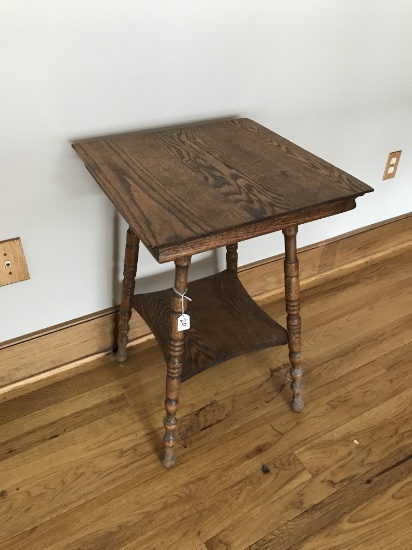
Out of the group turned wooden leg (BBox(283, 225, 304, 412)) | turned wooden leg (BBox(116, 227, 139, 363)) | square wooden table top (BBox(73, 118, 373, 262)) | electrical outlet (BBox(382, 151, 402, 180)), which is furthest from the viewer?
electrical outlet (BBox(382, 151, 402, 180))

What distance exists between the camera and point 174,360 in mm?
978

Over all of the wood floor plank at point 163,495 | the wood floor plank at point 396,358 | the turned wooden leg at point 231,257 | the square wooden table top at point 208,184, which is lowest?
the wood floor plank at point 163,495

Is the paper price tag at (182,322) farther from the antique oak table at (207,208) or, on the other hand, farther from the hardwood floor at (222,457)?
the hardwood floor at (222,457)

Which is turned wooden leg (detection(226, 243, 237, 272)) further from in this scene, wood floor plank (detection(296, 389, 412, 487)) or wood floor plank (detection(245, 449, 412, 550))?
wood floor plank (detection(245, 449, 412, 550))

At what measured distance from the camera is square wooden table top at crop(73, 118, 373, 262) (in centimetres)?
78

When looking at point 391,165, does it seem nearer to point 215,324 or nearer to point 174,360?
point 215,324

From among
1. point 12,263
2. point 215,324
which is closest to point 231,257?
point 215,324

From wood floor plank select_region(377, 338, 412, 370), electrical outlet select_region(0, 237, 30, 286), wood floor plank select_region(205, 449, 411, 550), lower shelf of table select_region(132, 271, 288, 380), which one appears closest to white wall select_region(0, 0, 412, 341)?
electrical outlet select_region(0, 237, 30, 286)

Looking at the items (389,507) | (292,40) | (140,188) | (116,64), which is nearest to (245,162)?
(140,188)

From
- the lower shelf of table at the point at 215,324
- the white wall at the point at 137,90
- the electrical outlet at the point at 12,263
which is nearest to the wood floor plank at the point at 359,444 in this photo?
the lower shelf of table at the point at 215,324

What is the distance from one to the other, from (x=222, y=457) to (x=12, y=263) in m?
0.66

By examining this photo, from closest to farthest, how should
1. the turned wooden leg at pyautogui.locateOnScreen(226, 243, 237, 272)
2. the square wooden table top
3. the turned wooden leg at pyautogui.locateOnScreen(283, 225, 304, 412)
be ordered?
the square wooden table top → the turned wooden leg at pyautogui.locateOnScreen(283, 225, 304, 412) → the turned wooden leg at pyautogui.locateOnScreen(226, 243, 237, 272)

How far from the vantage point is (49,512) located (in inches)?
40.0

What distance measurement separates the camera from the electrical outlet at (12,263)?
108 centimetres
